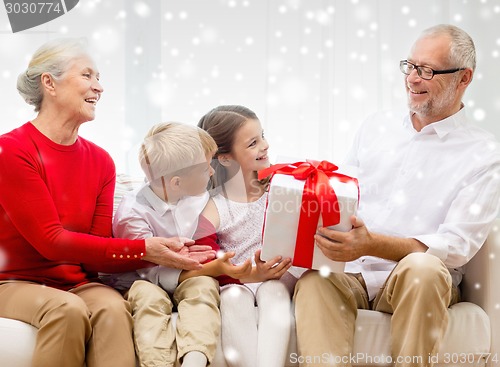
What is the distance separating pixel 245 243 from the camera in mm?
2156

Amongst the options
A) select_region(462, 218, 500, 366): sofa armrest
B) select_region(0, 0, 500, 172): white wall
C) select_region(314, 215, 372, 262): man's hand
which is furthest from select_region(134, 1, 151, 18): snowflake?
select_region(462, 218, 500, 366): sofa armrest

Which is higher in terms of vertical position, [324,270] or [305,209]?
[305,209]

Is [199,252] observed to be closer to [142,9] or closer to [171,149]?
[171,149]

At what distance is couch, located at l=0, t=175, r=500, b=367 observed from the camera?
1.88m

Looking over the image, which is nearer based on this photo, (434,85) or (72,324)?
(72,324)

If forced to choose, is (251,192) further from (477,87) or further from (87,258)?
(477,87)

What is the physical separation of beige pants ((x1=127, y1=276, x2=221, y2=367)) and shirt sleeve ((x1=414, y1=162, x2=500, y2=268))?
0.63 m

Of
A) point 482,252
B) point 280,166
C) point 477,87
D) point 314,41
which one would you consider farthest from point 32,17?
point 482,252

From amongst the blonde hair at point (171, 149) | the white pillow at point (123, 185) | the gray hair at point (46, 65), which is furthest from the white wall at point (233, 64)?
the gray hair at point (46, 65)

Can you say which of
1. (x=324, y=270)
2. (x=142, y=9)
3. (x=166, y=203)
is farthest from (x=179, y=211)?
(x=142, y=9)

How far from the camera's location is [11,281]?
1.85 m

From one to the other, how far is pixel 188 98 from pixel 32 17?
2.83 feet

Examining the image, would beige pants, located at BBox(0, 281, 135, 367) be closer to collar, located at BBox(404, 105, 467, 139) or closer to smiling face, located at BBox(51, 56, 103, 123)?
smiling face, located at BBox(51, 56, 103, 123)

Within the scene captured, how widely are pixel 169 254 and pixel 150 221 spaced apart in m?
0.17
